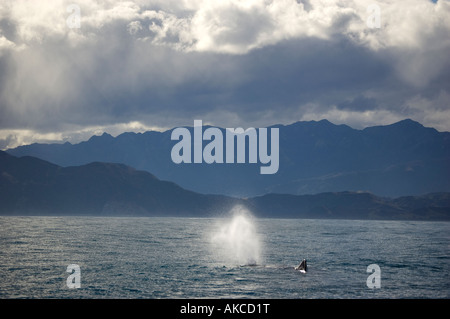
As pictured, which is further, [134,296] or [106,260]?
[106,260]

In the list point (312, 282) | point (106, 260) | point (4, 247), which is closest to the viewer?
point (312, 282)

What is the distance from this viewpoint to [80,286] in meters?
47.9

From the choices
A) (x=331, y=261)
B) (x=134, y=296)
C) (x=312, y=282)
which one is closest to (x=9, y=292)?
(x=134, y=296)
